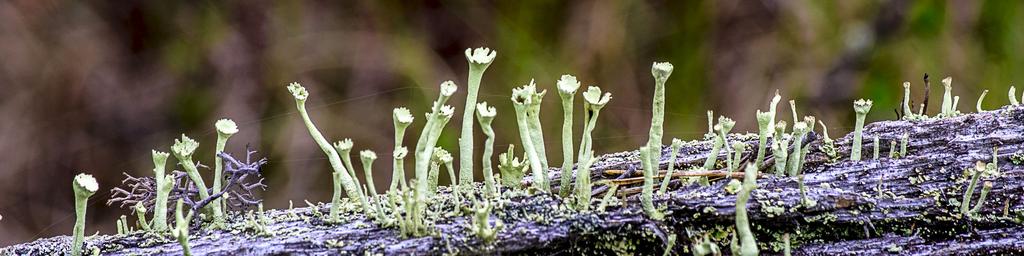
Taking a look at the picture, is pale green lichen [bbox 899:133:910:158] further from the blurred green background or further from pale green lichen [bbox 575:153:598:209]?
the blurred green background

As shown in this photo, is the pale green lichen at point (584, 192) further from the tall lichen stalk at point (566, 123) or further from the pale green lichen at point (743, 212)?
the pale green lichen at point (743, 212)

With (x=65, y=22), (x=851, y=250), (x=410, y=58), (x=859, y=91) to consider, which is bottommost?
(x=851, y=250)

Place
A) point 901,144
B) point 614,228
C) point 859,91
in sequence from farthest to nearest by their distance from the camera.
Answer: point 859,91
point 901,144
point 614,228

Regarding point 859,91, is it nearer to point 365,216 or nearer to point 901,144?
point 901,144

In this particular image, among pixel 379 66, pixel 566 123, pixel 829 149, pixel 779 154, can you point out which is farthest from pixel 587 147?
pixel 379 66

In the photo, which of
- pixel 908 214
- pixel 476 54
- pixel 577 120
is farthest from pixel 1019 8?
pixel 476 54

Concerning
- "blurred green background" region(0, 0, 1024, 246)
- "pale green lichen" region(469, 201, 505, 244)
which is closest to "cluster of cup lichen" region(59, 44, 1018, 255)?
"pale green lichen" region(469, 201, 505, 244)

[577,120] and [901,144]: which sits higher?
[577,120]
